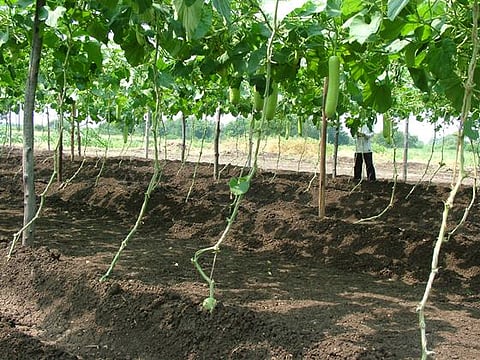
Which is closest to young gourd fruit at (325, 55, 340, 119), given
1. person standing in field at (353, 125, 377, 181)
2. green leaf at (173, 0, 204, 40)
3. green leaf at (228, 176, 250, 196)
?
green leaf at (228, 176, 250, 196)

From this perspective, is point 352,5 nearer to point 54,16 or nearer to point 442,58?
point 442,58

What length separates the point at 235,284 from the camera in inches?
190

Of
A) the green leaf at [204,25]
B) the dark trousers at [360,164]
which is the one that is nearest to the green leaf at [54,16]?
the green leaf at [204,25]

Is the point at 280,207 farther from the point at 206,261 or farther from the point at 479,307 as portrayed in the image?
the point at 479,307

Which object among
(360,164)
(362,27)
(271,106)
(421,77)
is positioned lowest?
(360,164)

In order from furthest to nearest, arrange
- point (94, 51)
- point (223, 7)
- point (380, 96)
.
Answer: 1. point (94, 51)
2. point (380, 96)
3. point (223, 7)

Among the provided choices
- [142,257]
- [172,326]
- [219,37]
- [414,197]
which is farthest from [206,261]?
[414,197]

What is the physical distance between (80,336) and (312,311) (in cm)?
154

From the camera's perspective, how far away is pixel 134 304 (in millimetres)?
3686

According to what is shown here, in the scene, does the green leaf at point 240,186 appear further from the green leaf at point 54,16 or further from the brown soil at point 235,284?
the green leaf at point 54,16

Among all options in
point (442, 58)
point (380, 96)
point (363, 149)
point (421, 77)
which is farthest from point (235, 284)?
point (363, 149)

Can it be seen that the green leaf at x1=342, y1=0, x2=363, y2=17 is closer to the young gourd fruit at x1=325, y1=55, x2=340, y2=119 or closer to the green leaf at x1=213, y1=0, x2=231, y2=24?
the young gourd fruit at x1=325, y1=55, x2=340, y2=119

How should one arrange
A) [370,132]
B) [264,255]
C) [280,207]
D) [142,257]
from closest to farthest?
[142,257] < [264,255] < [280,207] < [370,132]

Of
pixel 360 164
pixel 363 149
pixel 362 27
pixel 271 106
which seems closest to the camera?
pixel 362 27
